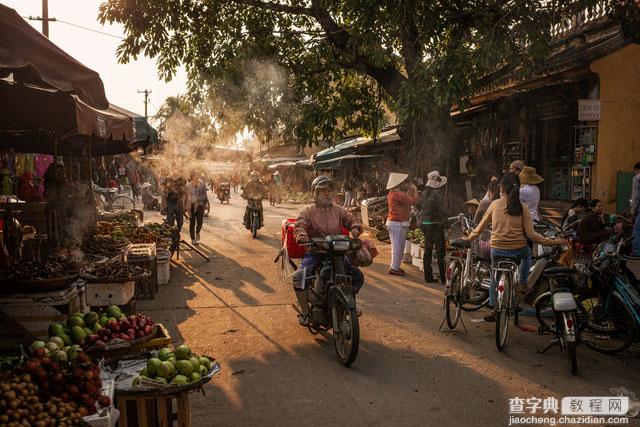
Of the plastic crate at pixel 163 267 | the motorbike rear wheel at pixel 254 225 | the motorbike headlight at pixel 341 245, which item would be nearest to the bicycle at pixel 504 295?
the motorbike headlight at pixel 341 245

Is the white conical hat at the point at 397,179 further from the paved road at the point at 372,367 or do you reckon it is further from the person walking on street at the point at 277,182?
the person walking on street at the point at 277,182

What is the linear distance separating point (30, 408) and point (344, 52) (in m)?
12.3

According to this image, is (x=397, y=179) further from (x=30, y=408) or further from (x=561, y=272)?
(x=30, y=408)

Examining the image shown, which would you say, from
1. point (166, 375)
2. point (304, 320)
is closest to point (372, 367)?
point (304, 320)

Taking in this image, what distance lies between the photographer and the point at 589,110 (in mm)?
12000

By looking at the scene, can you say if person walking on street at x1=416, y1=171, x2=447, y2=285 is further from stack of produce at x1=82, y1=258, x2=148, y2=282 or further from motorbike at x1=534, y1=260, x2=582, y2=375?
stack of produce at x1=82, y1=258, x2=148, y2=282

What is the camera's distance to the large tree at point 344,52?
10.9m

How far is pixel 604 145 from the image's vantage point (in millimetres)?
12383

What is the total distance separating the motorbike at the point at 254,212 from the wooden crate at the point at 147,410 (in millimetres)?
12956

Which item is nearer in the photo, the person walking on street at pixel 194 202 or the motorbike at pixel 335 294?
the motorbike at pixel 335 294

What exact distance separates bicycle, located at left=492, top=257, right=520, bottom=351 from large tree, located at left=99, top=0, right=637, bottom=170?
502cm

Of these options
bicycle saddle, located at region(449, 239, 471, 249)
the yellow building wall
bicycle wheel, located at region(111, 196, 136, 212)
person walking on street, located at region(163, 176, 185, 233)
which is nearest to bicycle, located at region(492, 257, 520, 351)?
bicycle saddle, located at region(449, 239, 471, 249)

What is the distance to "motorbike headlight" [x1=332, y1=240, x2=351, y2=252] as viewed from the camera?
20.1 ft

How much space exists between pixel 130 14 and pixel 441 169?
818cm
